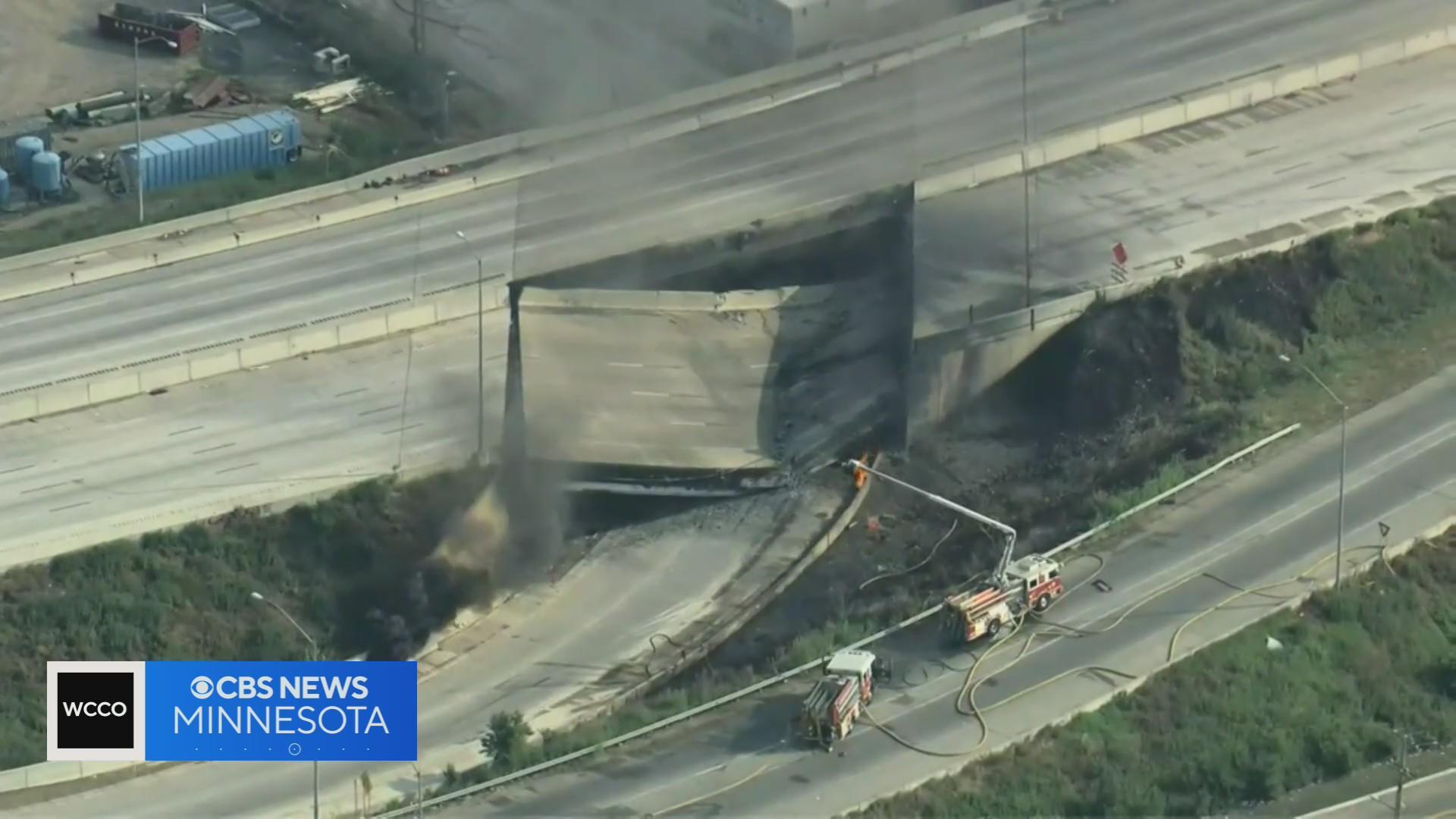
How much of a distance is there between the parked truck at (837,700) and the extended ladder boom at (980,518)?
511cm

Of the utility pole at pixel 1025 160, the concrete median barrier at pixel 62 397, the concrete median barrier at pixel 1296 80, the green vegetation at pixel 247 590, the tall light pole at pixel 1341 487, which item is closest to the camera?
the tall light pole at pixel 1341 487

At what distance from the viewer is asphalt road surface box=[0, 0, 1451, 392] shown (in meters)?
90.8

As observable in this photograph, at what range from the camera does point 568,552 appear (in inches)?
3332

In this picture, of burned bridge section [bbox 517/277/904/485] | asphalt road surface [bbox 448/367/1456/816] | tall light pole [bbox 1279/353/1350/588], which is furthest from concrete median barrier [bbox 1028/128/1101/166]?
asphalt road surface [bbox 448/367/1456/816]

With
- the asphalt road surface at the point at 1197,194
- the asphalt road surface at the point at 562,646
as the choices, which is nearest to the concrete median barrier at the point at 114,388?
the asphalt road surface at the point at 562,646

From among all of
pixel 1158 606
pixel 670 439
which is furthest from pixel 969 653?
pixel 670 439

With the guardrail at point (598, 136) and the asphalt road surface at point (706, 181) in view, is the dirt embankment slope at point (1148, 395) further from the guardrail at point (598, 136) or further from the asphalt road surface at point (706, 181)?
the guardrail at point (598, 136)

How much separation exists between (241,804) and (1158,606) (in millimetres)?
21926

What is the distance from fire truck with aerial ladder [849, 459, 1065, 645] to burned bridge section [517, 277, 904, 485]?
488 inches

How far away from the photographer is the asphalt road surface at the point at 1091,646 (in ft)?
225

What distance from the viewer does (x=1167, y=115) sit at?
333 ft

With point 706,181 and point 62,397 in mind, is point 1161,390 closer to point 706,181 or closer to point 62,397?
point 706,181

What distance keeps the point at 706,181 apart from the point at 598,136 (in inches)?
143

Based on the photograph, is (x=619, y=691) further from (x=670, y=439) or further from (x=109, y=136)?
(x=109, y=136)
